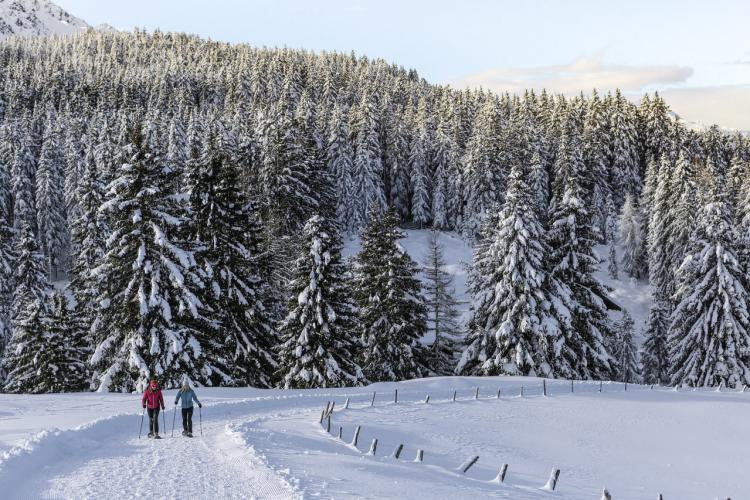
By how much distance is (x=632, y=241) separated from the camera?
8319cm

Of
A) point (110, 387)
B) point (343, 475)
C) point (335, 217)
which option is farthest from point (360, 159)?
point (343, 475)

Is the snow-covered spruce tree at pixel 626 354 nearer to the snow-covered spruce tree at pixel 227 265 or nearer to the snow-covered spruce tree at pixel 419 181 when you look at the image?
the snow-covered spruce tree at pixel 419 181

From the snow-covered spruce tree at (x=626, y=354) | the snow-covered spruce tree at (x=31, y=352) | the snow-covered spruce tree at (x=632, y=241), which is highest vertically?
the snow-covered spruce tree at (x=632, y=241)

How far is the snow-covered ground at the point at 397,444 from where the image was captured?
13781mm

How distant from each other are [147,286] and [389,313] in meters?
16.4

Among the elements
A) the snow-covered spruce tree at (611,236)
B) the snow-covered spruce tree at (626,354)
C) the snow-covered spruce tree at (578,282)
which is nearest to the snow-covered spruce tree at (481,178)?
the snow-covered spruce tree at (611,236)

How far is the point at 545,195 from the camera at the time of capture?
284 feet

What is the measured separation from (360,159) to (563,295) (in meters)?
55.0

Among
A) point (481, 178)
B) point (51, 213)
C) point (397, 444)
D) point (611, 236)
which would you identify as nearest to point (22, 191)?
point (51, 213)

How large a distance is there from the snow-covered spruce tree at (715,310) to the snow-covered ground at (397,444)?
87.6 inches

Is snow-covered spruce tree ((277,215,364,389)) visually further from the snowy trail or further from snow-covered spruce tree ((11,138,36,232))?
snow-covered spruce tree ((11,138,36,232))

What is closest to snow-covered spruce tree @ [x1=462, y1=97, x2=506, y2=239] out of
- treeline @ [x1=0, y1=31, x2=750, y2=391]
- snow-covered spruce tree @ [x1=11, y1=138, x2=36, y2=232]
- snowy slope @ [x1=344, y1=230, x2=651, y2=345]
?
treeline @ [x1=0, y1=31, x2=750, y2=391]

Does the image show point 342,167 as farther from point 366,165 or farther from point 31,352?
point 31,352

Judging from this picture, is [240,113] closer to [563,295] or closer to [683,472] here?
[563,295]
